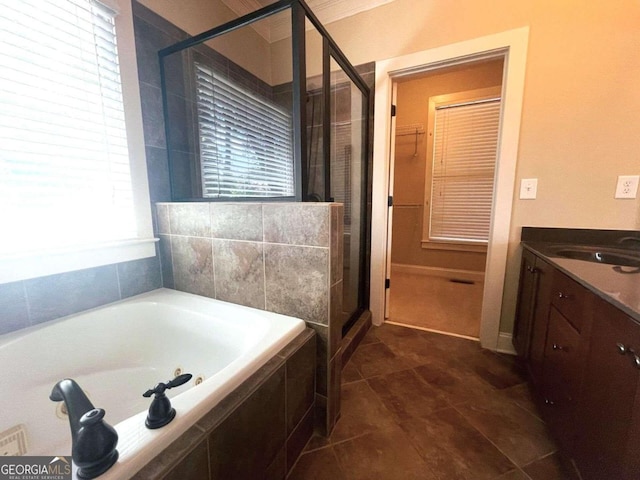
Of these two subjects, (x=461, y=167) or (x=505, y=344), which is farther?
(x=461, y=167)

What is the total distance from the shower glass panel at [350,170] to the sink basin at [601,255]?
4.06ft

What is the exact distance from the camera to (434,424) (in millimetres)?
1243

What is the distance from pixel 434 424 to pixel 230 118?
92.0 inches

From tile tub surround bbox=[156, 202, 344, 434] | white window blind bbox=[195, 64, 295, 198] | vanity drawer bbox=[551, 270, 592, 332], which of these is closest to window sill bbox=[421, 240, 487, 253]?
vanity drawer bbox=[551, 270, 592, 332]

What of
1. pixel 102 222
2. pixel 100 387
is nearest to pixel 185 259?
pixel 102 222

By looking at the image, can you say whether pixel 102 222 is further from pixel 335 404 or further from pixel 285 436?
pixel 335 404

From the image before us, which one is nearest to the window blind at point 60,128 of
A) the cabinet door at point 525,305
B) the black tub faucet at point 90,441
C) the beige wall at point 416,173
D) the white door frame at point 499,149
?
the black tub faucet at point 90,441

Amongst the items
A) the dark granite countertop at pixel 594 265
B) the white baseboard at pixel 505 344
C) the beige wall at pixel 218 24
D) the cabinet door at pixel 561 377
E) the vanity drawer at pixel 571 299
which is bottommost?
the white baseboard at pixel 505 344

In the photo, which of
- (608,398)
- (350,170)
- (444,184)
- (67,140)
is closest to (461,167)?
(444,184)

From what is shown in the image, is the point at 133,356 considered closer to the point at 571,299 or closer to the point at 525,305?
the point at 571,299

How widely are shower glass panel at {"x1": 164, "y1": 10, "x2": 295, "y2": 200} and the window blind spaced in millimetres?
341

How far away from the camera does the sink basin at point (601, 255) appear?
127cm

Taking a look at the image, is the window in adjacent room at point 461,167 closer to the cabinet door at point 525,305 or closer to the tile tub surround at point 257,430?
the cabinet door at point 525,305

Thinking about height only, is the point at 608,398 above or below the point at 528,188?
below
